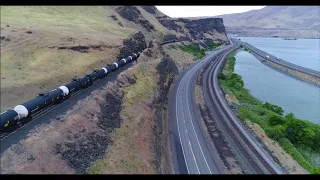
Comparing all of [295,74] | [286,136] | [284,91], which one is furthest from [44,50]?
[295,74]

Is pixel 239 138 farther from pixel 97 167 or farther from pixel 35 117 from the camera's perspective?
pixel 35 117

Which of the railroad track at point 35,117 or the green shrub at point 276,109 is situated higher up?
the railroad track at point 35,117

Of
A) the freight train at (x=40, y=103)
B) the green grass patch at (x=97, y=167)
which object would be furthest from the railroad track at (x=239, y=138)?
the freight train at (x=40, y=103)

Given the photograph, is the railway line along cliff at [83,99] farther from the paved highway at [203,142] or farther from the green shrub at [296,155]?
the green shrub at [296,155]

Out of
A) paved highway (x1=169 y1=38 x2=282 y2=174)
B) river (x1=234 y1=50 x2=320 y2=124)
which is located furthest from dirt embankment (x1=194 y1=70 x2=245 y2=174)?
river (x1=234 y1=50 x2=320 y2=124)

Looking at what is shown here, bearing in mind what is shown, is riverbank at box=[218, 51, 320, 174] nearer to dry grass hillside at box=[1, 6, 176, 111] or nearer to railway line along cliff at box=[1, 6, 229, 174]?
railway line along cliff at box=[1, 6, 229, 174]

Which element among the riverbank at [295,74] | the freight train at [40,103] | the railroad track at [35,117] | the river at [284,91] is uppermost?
the freight train at [40,103]

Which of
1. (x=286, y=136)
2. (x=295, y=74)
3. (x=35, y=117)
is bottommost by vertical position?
(x=286, y=136)

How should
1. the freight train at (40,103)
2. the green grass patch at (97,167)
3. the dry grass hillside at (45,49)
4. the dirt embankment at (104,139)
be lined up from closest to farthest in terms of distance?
the dirt embankment at (104,139) < the green grass patch at (97,167) < the freight train at (40,103) < the dry grass hillside at (45,49)

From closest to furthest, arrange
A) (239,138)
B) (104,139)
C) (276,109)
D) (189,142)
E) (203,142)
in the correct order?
(104,139)
(189,142)
(203,142)
(239,138)
(276,109)

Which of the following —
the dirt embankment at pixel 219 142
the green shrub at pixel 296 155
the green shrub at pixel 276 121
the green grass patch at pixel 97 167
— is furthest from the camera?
the green shrub at pixel 276 121

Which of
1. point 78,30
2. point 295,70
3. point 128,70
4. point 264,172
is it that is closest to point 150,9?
point 295,70
